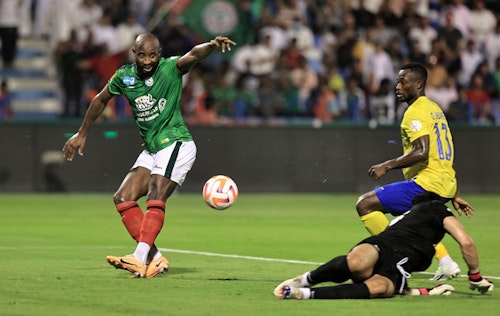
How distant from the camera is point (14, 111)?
2506 cm

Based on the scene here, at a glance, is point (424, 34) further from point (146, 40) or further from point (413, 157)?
point (413, 157)

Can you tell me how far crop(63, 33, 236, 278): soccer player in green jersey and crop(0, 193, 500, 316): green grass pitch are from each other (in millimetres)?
672

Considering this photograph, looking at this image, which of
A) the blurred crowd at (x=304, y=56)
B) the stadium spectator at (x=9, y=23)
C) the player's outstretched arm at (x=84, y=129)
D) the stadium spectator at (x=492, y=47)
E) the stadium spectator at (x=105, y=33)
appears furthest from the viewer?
the stadium spectator at (x=492, y=47)

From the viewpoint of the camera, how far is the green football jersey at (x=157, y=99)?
11445 mm

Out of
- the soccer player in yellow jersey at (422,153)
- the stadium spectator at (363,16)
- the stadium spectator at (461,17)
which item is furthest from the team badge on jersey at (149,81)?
the stadium spectator at (461,17)

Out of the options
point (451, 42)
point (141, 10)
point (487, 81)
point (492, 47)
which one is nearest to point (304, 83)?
point (451, 42)

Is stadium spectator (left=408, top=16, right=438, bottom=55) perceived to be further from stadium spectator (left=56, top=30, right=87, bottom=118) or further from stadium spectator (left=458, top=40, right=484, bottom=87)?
stadium spectator (left=56, top=30, right=87, bottom=118)

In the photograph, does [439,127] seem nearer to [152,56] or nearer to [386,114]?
[152,56]

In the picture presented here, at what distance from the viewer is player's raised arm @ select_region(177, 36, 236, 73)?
1072 centimetres

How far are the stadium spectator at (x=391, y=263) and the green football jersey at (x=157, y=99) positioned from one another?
9.14 feet

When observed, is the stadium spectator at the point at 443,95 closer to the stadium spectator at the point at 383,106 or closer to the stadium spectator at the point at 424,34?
the stadium spectator at the point at 383,106

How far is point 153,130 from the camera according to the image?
11539mm

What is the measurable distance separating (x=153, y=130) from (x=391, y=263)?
3.41m

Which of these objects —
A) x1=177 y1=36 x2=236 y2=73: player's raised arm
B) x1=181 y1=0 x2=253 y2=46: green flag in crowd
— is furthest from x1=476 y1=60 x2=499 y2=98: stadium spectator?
x1=177 y1=36 x2=236 y2=73: player's raised arm
